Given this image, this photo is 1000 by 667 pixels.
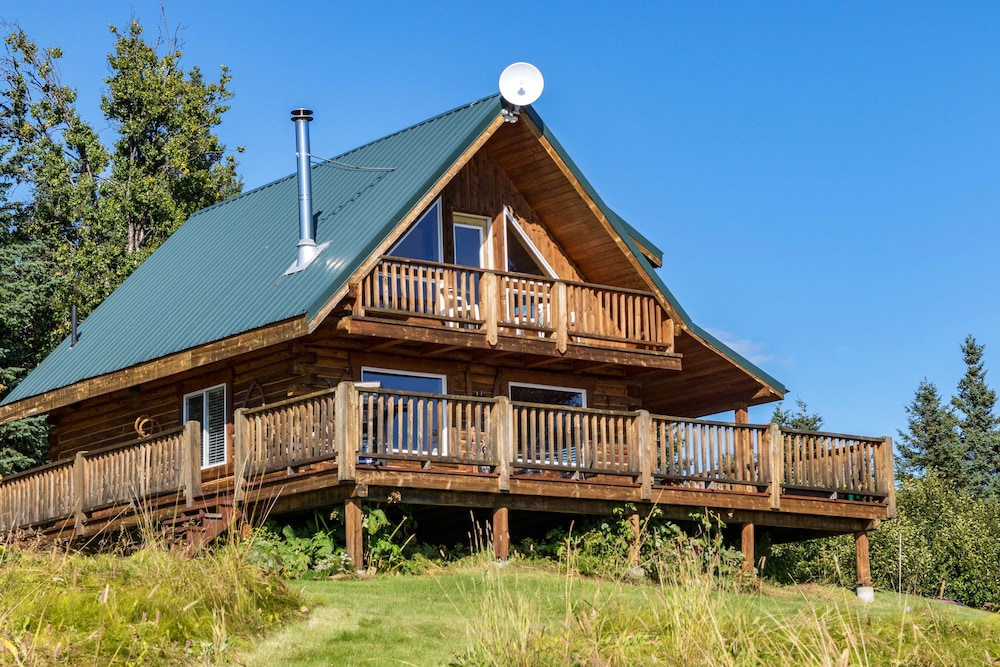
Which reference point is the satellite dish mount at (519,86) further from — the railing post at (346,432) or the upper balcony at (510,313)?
the railing post at (346,432)

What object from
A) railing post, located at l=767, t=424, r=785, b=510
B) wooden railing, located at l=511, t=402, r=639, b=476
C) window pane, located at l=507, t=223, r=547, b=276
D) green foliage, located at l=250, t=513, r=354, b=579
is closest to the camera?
green foliage, located at l=250, t=513, r=354, b=579

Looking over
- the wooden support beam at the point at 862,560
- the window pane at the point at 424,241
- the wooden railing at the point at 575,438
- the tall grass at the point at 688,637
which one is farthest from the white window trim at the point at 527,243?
the tall grass at the point at 688,637

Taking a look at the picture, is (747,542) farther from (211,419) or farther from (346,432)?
(211,419)

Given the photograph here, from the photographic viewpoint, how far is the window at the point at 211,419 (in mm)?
24047

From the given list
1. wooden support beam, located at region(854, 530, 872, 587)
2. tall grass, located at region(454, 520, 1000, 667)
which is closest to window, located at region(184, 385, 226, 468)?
wooden support beam, located at region(854, 530, 872, 587)

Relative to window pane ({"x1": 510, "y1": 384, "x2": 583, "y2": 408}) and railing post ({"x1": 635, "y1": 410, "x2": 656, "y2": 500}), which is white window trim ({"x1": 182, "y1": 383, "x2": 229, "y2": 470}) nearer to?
window pane ({"x1": 510, "y1": 384, "x2": 583, "y2": 408})

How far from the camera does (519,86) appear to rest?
22703mm

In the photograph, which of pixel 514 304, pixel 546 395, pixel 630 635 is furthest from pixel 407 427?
pixel 630 635

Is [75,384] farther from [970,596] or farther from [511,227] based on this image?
[970,596]

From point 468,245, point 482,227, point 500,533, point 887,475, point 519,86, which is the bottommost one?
point 500,533

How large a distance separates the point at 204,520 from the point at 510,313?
543 centimetres

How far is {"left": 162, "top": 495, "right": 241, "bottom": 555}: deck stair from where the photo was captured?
19.7 m

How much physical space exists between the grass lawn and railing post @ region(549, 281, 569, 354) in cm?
781

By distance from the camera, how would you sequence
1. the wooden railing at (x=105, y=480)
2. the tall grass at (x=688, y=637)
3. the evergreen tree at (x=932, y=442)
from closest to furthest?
the tall grass at (x=688, y=637)
the wooden railing at (x=105, y=480)
the evergreen tree at (x=932, y=442)
